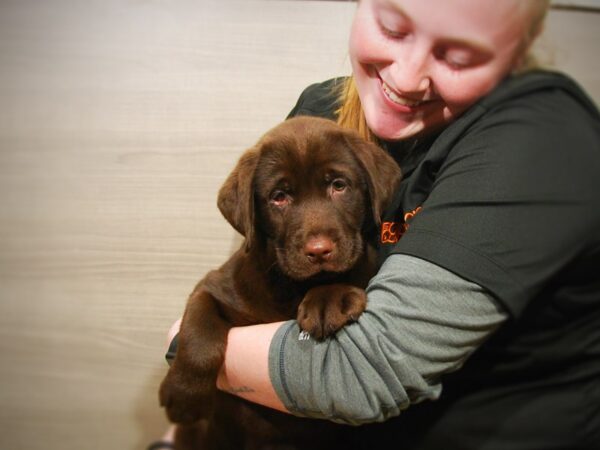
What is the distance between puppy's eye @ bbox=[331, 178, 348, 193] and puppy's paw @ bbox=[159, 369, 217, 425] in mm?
597

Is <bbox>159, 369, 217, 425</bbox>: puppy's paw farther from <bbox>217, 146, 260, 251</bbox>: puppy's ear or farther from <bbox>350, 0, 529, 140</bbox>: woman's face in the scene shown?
<bbox>350, 0, 529, 140</bbox>: woman's face

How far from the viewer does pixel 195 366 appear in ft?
4.19

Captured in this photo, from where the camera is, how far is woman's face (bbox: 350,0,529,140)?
2.75ft

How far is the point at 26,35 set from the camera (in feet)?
5.96

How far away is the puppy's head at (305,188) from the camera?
4.52 ft

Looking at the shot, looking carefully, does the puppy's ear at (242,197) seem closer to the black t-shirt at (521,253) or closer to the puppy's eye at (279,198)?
the puppy's eye at (279,198)

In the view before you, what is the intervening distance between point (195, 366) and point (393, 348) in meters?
0.53

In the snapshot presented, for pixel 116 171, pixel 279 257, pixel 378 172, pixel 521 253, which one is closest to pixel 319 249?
pixel 279 257

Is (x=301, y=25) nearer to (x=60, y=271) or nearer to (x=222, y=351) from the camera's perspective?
(x=222, y=351)

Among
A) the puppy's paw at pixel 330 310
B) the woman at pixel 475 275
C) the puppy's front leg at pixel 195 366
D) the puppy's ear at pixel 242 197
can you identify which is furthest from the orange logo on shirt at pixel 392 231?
the puppy's front leg at pixel 195 366

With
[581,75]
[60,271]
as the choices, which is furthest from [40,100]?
[581,75]

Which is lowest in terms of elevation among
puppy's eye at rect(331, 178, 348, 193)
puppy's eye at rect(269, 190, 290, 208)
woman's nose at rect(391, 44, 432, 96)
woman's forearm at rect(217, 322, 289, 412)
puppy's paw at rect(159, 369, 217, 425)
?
puppy's paw at rect(159, 369, 217, 425)

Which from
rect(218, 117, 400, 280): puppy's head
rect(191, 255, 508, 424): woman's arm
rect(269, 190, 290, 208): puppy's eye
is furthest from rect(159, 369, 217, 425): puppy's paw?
rect(269, 190, 290, 208): puppy's eye

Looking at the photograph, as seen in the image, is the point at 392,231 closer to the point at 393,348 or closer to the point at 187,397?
the point at 393,348
